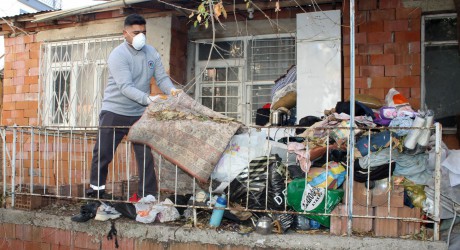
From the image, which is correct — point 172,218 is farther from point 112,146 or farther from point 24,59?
point 24,59

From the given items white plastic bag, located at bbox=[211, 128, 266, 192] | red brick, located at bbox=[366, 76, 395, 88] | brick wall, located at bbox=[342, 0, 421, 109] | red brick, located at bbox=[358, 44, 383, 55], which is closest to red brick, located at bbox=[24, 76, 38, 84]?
white plastic bag, located at bbox=[211, 128, 266, 192]

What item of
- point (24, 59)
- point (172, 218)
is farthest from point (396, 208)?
point (24, 59)

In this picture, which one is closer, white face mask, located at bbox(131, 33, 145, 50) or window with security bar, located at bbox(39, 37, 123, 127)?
white face mask, located at bbox(131, 33, 145, 50)

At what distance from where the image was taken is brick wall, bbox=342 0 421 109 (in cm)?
593

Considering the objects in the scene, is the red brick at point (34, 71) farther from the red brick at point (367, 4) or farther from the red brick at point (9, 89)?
the red brick at point (367, 4)

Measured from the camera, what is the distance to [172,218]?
4.08m

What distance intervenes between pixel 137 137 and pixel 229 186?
3.10 ft

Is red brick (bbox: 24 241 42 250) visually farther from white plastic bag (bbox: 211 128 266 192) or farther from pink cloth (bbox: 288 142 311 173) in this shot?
pink cloth (bbox: 288 142 311 173)

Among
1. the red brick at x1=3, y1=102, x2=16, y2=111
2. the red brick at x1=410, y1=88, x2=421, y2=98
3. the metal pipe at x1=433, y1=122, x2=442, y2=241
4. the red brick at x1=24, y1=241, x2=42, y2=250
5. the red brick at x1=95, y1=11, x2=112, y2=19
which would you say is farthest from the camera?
the red brick at x1=3, y1=102, x2=16, y2=111

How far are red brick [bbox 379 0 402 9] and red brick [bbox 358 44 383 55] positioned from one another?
554mm

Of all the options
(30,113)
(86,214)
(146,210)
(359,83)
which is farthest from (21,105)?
(359,83)

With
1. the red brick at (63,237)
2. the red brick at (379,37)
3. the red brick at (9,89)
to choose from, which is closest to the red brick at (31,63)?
the red brick at (9,89)

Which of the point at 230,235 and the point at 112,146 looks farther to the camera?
the point at 112,146

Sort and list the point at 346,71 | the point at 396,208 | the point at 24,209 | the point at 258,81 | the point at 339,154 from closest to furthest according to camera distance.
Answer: the point at 396,208 → the point at 339,154 → the point at 24,209 → the point at 346,71 → the point at 258,81
